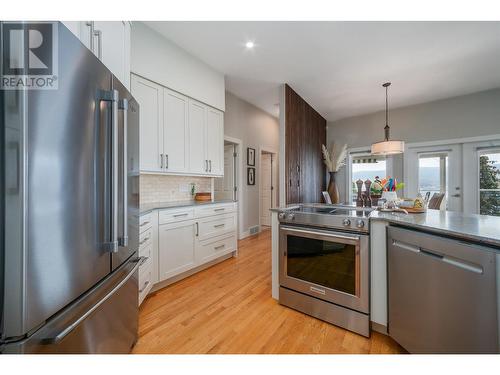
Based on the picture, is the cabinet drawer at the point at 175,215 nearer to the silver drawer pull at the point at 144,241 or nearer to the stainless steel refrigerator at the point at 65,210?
the silver drawer pull at the point at 144,241

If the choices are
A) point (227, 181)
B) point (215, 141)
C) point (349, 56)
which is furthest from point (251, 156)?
point (349, 56)

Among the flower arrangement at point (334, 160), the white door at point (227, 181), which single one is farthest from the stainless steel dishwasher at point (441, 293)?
the flower arrangement at point (334, 160)

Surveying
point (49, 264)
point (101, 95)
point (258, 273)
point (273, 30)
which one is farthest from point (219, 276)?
point (273, 30)

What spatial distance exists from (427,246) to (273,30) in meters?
2.45

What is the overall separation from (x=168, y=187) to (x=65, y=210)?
2.15 meters

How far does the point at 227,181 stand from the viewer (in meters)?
4.29

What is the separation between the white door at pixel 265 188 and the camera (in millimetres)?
5305

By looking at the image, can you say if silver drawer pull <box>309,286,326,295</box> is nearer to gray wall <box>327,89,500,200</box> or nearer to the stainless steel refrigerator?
the stainless steel refrigerator

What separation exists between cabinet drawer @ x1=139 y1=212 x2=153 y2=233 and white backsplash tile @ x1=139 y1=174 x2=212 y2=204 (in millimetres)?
623

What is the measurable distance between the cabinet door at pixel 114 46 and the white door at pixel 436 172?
5.14 m

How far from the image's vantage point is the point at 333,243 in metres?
1.64

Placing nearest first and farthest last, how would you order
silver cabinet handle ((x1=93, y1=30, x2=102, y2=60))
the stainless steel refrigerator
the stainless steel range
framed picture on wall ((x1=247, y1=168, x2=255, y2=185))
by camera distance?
the stainless steel refrigerator
silver cabinet handle ((x1=93, y1=30, x2=102, y2=60))
the stainless steel range
framed picture on wall ((x1=247, y1=168, x2=255, y2=185))

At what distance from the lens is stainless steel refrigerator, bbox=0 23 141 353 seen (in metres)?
0.65

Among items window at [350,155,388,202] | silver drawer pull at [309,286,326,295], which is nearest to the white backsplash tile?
silver drawer pull at [309,286,326,295]
